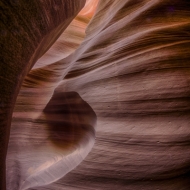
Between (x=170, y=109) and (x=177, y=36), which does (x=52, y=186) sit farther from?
(x=177, y=36)

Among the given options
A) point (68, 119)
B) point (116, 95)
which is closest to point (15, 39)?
point (116, 95)

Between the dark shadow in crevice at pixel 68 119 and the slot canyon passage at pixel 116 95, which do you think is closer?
the slot canyon passage at pixel 116 95

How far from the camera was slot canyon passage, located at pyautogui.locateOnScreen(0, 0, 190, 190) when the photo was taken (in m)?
0.71

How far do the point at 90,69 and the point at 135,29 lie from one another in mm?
334

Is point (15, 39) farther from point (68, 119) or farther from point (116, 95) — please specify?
point (68, 119)

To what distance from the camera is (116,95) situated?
3.17 ft

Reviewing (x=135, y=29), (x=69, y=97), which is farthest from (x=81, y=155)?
Answer: (x=135, y=29)

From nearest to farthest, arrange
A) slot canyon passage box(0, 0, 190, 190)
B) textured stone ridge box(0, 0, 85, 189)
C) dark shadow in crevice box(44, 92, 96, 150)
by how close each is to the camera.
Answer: textured stone ridge box(0, 0, 85, 189) < slot canyon passage box(0, 0, 190, 190) < dark shadow in crevice box(44, 92, 96, 150)

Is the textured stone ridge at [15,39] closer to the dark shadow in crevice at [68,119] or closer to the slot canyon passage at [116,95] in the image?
the slot canyon passage at [116,95]

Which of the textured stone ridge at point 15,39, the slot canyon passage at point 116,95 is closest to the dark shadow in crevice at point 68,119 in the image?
the slot canyon passage at point 116,95

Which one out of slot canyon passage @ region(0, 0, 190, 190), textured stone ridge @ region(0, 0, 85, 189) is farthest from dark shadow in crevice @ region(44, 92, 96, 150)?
textured stone ridge @ region(0, 0, 85, 189)

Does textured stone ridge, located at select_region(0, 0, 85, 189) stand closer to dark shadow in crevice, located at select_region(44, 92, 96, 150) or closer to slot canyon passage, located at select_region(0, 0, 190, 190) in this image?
slot canyon passage, located at select_region(0, 0, 190, 190)

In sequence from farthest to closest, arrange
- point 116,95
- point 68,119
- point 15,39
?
point 68,119, point 116,95, point 15,39

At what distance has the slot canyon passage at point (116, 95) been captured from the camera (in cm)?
71
